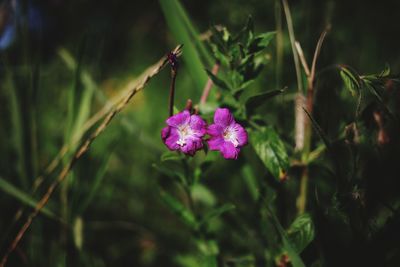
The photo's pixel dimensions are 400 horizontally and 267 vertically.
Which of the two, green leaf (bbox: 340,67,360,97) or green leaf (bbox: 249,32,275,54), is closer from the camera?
green leaf (bbox: 340,67,360,97)

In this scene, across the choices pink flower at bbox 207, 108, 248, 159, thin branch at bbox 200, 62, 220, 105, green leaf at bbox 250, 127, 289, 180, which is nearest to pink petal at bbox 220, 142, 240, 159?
pink flower at bbox 207, 108, 248, 159

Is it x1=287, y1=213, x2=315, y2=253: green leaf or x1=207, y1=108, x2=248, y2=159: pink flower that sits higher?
x1=207, y1=108, x2=248, y2=159: pink flower

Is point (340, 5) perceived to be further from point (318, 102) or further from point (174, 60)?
point (174, 60)

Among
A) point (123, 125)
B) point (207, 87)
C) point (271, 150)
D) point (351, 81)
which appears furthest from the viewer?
point (123, 125)

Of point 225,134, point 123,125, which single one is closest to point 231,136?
point 225,134

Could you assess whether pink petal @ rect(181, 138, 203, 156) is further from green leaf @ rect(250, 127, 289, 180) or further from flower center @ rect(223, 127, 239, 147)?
green leaf @ rect(250, 127, 289, 180)

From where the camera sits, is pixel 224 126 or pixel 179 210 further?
pixel 179 210

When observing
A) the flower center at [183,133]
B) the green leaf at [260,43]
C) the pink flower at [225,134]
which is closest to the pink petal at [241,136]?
the pink flower at [225,134]

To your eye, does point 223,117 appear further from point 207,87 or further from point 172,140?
point 207,87
